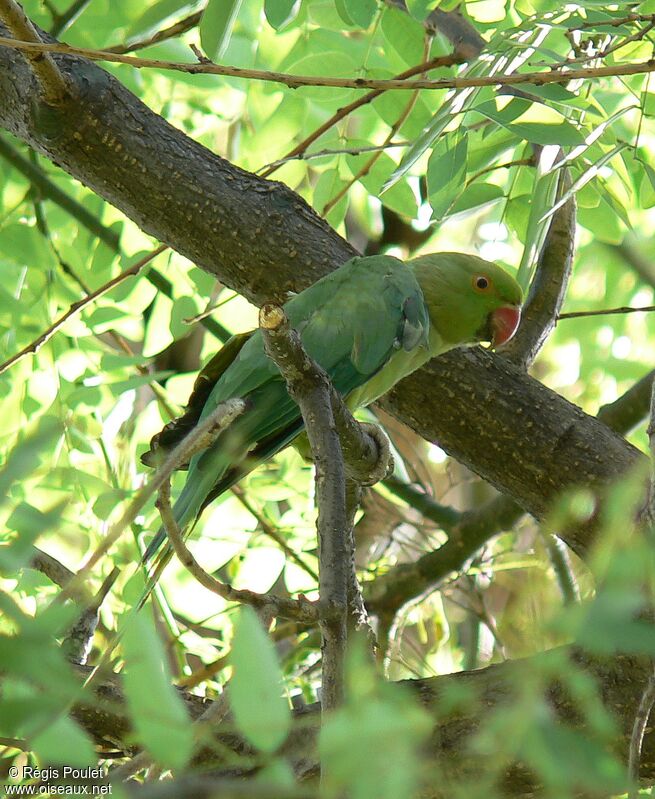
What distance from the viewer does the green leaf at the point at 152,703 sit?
585mm

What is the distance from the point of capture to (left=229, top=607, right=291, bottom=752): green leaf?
0.58 meters

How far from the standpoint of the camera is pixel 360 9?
1.91 m

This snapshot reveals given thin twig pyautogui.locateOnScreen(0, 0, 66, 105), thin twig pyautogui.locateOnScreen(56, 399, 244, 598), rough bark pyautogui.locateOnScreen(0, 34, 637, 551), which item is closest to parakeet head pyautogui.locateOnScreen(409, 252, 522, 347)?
rough bark pyautogui.locateOnScreen(0, 34, 637, 551)

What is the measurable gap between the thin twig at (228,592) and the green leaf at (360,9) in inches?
50.6

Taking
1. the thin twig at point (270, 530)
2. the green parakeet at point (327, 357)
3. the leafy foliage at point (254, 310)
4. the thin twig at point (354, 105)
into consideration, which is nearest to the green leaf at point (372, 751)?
the leafy foliage at point (254, 310)

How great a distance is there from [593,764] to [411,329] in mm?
1842

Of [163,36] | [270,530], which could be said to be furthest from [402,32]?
[270,530]

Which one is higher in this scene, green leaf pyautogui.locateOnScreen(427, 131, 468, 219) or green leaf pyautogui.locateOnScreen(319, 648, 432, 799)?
green leaf pyautogui.locateOnScreen(427, 131, 468, 219)

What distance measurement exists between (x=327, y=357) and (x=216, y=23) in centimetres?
82

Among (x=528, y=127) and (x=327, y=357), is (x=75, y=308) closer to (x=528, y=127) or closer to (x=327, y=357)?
(x=327, y=357)

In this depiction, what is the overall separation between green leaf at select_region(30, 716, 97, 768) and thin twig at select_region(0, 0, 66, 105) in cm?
148

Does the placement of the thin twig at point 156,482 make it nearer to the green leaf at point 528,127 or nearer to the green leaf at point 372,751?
the green leaf at point 372,751

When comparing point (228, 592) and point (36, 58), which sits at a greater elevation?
point (36, 58)

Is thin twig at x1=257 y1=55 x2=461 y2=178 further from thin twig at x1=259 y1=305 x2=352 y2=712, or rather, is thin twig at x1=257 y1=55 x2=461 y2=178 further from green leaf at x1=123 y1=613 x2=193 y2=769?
green leaf at x1=123 y1=613 x2=193 y2=769
